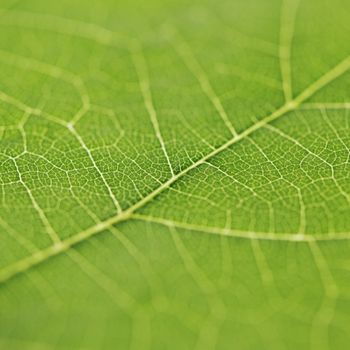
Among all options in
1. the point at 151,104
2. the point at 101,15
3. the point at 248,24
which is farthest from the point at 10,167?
the point at 248,24

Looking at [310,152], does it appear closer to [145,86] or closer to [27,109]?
[145,86]

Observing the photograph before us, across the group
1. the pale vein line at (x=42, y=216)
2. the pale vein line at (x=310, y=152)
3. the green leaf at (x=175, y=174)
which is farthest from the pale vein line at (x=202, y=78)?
the pale vein line at (x=42, y=216)

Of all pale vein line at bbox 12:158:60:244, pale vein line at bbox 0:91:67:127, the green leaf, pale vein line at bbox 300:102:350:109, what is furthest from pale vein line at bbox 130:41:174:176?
pale vein line at bbox 300:102:350:109

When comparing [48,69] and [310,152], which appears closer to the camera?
[310,152]

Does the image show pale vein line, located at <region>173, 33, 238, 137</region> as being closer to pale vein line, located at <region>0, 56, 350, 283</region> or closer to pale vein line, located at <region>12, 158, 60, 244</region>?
pale vein line, located at <region>0, 56, 350, 283</region>

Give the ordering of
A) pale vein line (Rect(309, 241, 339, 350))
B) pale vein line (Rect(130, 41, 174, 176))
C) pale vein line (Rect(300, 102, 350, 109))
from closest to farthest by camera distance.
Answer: pale vein line (Rect(309, 241, 339, 350)), pale vein line (Rect(130, 41, 174, 176)), pale vein line (Rect(300, 102, 350, 109))

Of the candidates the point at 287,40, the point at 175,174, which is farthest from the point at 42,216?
the point at 287,40

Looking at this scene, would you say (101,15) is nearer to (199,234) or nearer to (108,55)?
(108,55)
